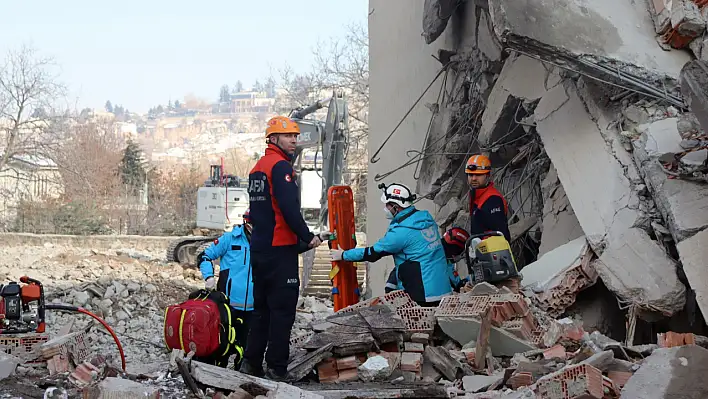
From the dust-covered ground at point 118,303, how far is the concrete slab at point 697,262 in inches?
137

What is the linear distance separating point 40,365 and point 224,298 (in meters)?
1.37

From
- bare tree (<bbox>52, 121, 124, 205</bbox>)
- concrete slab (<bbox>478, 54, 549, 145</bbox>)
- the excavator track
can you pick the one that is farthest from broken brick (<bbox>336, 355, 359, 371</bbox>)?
bare tree (<bbox>52, 121, 124, 205</bbox>)

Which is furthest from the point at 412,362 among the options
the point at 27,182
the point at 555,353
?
the point at 27,182

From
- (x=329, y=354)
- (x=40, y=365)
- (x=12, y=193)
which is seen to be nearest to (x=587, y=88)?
(x=329, y=354)

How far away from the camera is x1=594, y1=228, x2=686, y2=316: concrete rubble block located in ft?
19.8

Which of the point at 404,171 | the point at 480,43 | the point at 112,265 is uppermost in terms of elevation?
the point at 480,43

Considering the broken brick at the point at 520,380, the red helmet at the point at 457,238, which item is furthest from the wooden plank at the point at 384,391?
the red helmet at the point at 457,238

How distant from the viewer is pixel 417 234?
7113 mm

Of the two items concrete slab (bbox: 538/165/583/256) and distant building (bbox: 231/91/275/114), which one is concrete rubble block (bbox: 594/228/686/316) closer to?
concrete slab (bbox: 538/165/583/256)

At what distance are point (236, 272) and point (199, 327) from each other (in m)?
0.97

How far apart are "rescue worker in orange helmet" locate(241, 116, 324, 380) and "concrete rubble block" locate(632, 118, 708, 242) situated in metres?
2.55

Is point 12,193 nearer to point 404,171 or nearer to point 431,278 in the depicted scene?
point 404,171

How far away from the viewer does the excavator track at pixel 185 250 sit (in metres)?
21.8

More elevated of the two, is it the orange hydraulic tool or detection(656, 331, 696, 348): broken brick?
the orange hydraulic tool
